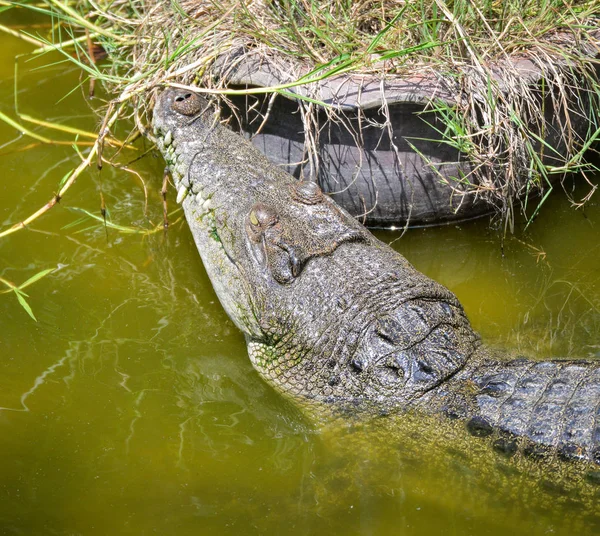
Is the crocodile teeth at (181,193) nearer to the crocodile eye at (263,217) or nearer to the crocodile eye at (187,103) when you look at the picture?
the crocodile eye at (187,103)

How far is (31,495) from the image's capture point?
8.86 ft

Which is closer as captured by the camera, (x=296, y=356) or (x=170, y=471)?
(x=170, y=471)

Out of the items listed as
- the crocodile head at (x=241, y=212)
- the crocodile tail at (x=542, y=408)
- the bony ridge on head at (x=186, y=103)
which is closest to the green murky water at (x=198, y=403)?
the crocodile tail at (x=542, y=408)

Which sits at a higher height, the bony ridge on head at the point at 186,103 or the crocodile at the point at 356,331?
the bony ridge on head at the point at 186,103

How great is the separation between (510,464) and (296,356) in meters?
0.95

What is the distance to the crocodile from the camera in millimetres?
2830

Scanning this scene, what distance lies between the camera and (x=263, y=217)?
333 cm

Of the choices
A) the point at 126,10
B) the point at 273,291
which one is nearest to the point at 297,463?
the point at 273,291

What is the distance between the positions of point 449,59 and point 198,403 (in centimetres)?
210

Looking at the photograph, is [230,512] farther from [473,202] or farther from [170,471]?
[473,202]

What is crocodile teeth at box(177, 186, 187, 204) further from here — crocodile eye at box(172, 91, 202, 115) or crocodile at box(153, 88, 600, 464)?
crocodile eye at box(172, 91, 202, 115)

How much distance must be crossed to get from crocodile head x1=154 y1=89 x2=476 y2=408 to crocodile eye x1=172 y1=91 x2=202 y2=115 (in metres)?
0.41

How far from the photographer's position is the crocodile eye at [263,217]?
3332 millimetres

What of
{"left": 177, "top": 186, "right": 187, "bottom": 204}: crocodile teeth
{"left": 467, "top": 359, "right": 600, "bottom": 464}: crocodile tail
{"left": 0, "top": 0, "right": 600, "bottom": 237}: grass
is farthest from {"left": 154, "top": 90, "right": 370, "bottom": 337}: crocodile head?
{"left": 467, "top": 359, "right": 600, "bottom": 464}: crocodile tail
